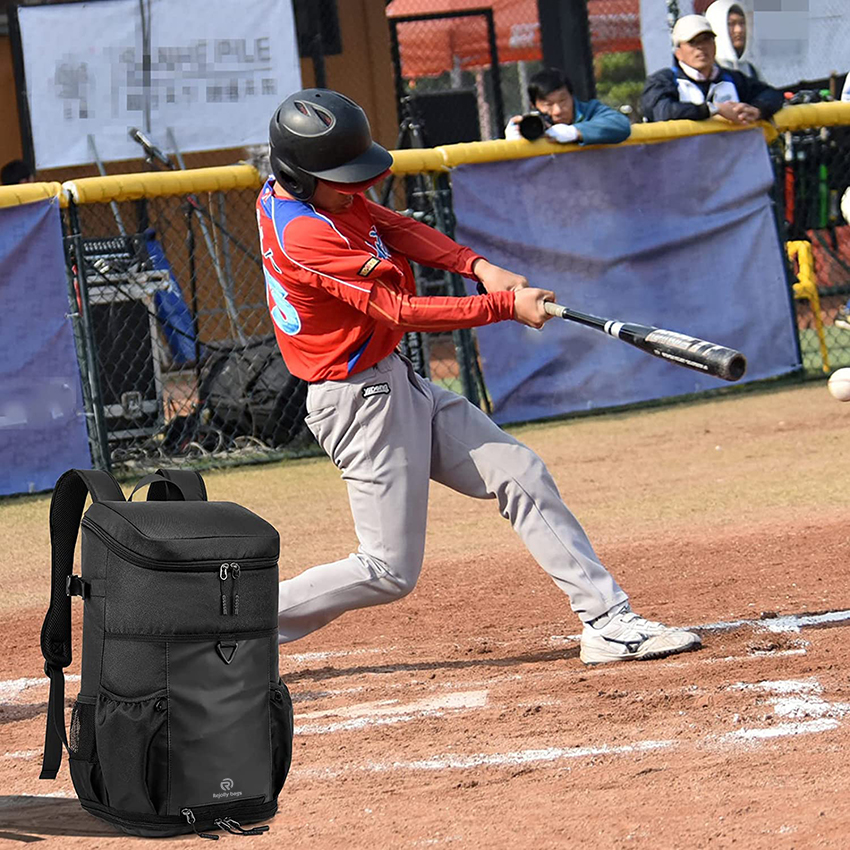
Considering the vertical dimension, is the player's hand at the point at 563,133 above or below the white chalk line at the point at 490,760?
above

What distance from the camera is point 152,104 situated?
10.8 m

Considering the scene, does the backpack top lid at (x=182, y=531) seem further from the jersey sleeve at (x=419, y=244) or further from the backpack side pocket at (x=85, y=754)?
the jersey sleeve at (x=419, y=244)

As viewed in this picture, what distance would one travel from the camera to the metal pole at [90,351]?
8734mm

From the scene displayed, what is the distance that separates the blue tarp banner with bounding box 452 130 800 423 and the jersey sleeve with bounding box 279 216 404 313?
206 inches

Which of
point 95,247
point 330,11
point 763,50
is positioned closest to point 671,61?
point 763,50

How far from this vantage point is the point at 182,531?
3.32m

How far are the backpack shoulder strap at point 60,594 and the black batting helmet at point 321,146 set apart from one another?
1363 mm

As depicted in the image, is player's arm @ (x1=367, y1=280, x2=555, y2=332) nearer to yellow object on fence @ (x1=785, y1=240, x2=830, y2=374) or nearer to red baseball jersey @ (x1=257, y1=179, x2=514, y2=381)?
red baseball jersey @ (x1=257, y1=179, x2=514, y2=381)

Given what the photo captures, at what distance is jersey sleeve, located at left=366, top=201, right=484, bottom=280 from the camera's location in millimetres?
4914

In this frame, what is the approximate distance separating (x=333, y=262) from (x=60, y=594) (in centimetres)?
146

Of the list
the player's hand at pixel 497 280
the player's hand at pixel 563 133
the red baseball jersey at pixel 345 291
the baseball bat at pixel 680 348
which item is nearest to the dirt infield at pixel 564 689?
the baseball bat at pixel 680 348

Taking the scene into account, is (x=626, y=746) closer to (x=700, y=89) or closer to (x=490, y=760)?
(x=490, y=760)

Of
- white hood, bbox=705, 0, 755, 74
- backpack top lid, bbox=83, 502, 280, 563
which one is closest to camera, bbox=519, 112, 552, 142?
white hood, bbox=705, 0, 755, 74

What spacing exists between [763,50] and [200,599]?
9.71 meters
